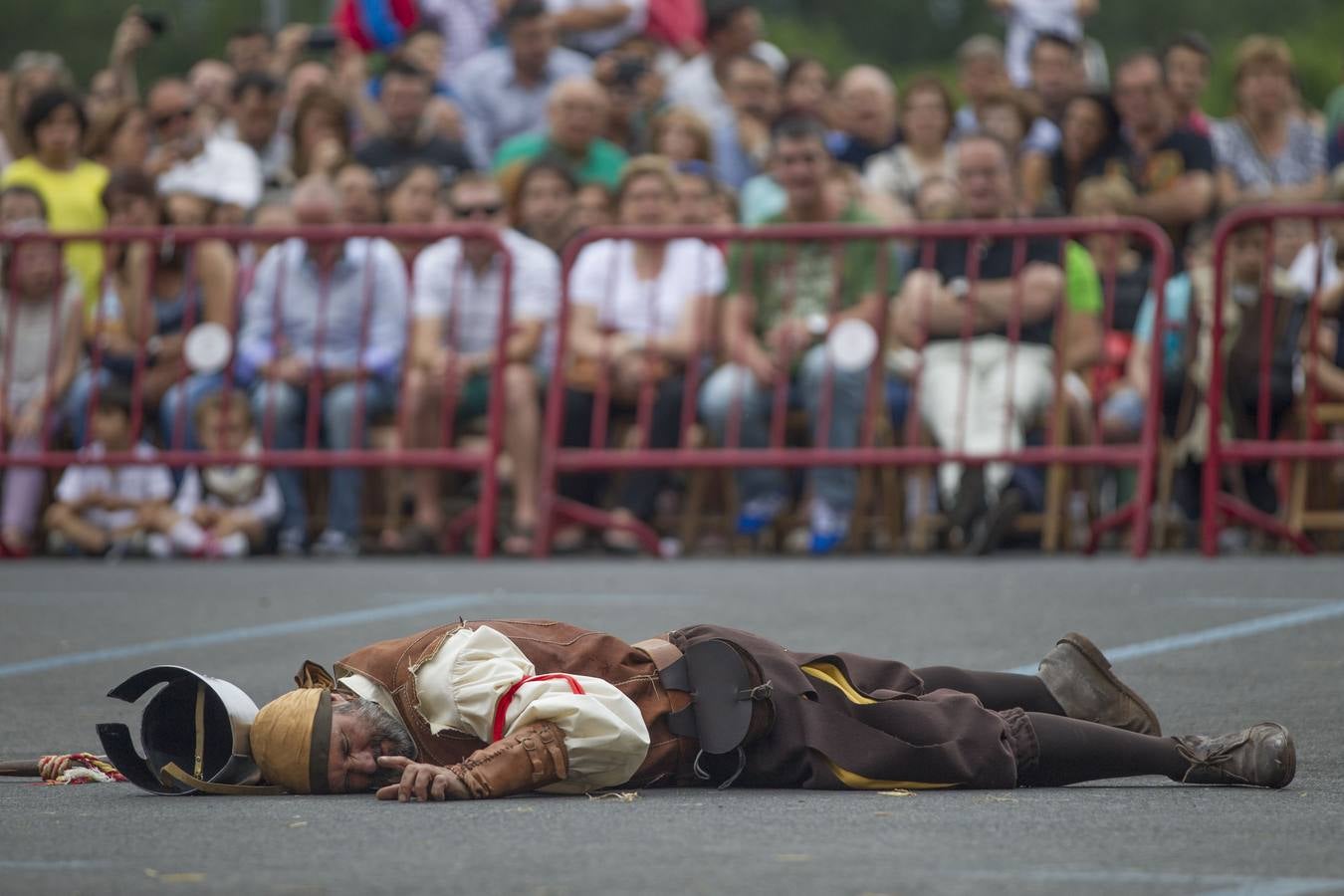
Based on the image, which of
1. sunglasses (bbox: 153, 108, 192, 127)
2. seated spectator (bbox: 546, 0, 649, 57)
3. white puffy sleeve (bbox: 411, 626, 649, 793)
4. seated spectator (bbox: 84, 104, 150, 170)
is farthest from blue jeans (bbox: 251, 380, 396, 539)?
white puffy sleeve (bbox: 411, 626, 649, 793)

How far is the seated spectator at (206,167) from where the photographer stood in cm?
1371

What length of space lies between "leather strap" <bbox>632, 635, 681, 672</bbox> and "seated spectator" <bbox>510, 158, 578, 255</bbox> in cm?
767

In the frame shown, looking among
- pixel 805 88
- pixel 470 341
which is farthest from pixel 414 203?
pixel 805 88

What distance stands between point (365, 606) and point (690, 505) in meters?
3.13

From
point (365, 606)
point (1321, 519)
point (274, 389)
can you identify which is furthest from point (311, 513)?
point (1321, 519)

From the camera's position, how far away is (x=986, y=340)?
462 inches

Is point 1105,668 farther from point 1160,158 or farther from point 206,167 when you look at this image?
point 206,167

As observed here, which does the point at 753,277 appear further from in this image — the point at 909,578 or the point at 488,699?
the point at 488,699

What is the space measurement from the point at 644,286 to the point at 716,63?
3.36 metres

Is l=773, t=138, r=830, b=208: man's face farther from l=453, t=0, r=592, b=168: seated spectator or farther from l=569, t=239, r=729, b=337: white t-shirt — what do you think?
l=453, t=0, r=592, b=168: seated spectator

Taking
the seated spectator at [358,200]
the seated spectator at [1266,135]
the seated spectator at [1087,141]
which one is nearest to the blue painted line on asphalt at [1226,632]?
the seated spectator at [1087,141]

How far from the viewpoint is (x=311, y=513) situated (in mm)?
12641

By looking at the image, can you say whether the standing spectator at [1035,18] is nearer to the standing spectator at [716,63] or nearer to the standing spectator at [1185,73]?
the standing spectator at [1185,73]

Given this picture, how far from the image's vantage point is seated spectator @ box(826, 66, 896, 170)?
1419 centimetres
